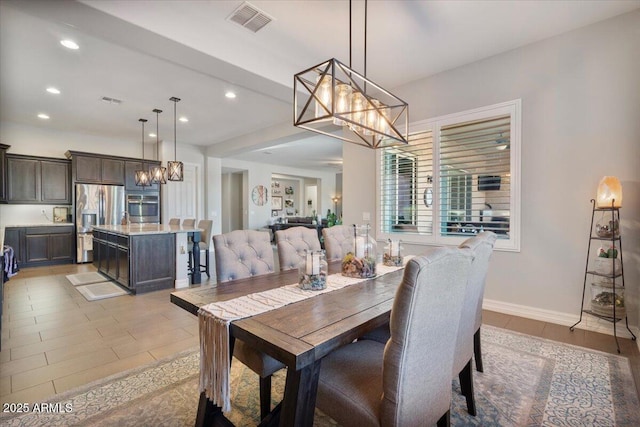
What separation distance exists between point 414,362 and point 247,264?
134 centimetres

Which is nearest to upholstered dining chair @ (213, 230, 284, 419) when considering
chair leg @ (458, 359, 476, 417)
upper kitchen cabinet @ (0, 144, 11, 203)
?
chair leg @ (458, 359, 476, 417)

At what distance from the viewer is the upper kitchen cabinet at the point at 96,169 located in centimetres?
625

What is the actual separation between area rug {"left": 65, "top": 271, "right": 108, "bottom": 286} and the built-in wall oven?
6.47 feet

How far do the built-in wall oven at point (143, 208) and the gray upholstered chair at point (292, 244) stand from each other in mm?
6071

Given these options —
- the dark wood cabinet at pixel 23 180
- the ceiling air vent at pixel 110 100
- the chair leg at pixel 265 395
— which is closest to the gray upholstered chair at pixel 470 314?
the chair leg at pixel 265 395

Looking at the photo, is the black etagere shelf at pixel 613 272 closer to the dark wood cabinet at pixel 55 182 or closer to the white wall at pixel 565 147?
the white wall at pixel 565 147

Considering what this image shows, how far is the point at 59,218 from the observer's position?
6531 millimetres

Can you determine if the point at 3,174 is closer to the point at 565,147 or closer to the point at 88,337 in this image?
the point at 88,337

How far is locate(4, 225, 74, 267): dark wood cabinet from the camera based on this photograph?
224 inches

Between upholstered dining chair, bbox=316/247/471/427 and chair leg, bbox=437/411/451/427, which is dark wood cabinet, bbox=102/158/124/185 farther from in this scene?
chair leg, bbox=437/411/451/427

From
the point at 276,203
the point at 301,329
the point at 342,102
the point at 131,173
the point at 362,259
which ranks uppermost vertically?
the point at 131,173

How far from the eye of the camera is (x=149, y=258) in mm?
4246

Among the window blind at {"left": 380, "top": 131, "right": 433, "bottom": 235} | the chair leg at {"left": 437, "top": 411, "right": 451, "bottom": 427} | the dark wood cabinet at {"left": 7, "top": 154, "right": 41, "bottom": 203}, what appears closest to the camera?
the chair leg at {"left": 437, "top": 411, "right": 451, "bottom": 427}

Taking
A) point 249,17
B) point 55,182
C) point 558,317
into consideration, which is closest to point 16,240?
point 55,182
